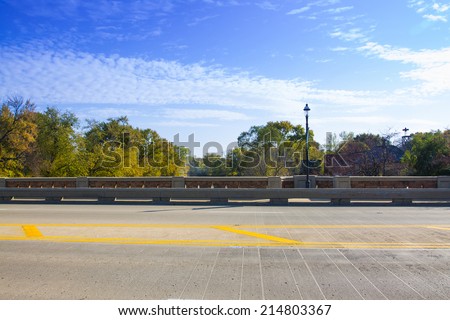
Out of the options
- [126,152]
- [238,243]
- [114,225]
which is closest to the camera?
[238,243]

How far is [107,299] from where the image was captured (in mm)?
4742

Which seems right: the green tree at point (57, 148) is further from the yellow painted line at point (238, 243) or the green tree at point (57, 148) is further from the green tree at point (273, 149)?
the yellow painted line at point (238, 243)

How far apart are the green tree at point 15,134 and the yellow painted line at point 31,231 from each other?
2836 centimetres

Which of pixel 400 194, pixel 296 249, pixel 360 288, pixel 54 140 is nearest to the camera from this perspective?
pixel 360 288

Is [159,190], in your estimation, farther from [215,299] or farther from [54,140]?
[54,140]

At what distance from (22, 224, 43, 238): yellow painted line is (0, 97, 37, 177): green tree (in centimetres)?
2836

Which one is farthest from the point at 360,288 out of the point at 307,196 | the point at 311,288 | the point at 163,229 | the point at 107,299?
the point at 307,196

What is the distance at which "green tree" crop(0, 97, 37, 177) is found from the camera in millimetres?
34875

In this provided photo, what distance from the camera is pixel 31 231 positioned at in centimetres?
959

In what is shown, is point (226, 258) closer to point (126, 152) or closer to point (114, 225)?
point (114, 225)

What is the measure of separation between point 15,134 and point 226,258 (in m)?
35.5

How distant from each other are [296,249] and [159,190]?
10626 mm

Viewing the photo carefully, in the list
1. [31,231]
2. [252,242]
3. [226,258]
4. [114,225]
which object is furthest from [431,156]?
[31,231]

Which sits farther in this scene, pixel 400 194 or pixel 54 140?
pixel 54 140
